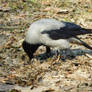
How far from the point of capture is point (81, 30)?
22.1 ft

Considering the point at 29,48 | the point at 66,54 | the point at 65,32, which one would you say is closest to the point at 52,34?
the point at 65,32

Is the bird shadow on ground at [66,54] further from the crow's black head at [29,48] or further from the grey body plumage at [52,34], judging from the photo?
the grey body plumage at [52,34]

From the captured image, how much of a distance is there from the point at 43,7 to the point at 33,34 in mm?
3533

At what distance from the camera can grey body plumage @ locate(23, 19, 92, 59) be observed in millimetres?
6539

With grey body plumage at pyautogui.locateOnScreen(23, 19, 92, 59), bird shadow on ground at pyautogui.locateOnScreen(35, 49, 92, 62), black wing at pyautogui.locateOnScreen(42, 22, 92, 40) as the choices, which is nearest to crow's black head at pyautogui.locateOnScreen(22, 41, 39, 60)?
grey body plumage at pyautogui.locateOnScreen(23, 19, 92, 59)

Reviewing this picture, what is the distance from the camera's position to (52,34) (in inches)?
257

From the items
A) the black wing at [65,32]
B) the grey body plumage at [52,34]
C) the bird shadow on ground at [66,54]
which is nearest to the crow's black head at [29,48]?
the grey body plumage at [52,34]

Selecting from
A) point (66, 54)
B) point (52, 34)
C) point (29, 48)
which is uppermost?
point (52, 34)

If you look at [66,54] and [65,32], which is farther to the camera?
[66,54]

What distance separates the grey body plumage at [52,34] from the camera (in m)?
6.54

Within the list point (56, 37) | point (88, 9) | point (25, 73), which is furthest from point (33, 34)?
point (88, 9)

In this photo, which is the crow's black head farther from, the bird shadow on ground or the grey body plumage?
the bird shadow on ground

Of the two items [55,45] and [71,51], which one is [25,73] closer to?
[55,45]

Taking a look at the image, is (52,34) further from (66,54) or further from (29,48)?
(66,54)
